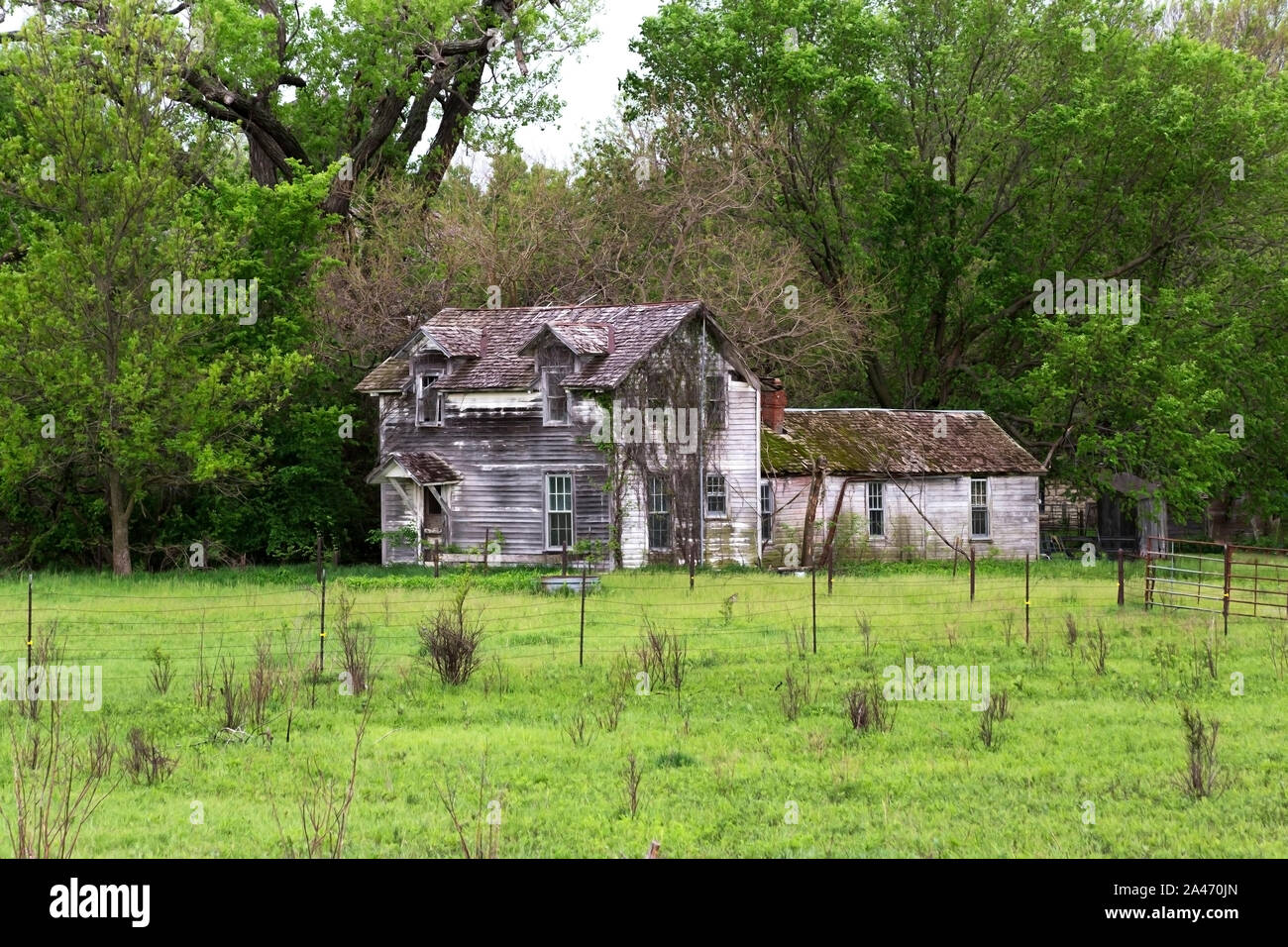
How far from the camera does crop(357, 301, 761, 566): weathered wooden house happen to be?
35812mm

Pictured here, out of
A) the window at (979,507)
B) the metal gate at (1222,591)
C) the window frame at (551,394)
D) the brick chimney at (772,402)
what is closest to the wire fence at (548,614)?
the metal gate at (1222,591)

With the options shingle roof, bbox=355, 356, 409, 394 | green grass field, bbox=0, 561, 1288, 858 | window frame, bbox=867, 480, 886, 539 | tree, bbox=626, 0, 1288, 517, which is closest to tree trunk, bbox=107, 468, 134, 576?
shingle roof, bbox=355, 356, 409, 394

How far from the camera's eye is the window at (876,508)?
133 feet

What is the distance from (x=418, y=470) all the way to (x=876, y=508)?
1272 cm

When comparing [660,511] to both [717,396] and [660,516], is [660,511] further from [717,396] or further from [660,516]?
[717,396]

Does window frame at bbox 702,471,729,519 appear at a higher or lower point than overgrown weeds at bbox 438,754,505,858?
higher

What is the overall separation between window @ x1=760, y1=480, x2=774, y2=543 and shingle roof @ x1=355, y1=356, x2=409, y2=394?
981 cm

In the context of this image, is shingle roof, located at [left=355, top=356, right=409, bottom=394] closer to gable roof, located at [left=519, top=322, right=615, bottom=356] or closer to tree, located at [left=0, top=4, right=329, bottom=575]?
tree, located at [left=0, top=4, right=329, bottom=575]

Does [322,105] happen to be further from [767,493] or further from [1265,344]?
[1265,344]

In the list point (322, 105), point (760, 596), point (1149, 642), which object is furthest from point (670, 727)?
point (322, 105)

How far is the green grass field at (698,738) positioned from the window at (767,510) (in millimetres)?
12431

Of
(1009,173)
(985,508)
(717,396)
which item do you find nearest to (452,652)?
(717,396)

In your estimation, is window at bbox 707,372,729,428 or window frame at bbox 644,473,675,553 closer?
window frame at bbox 644,473,675,553
